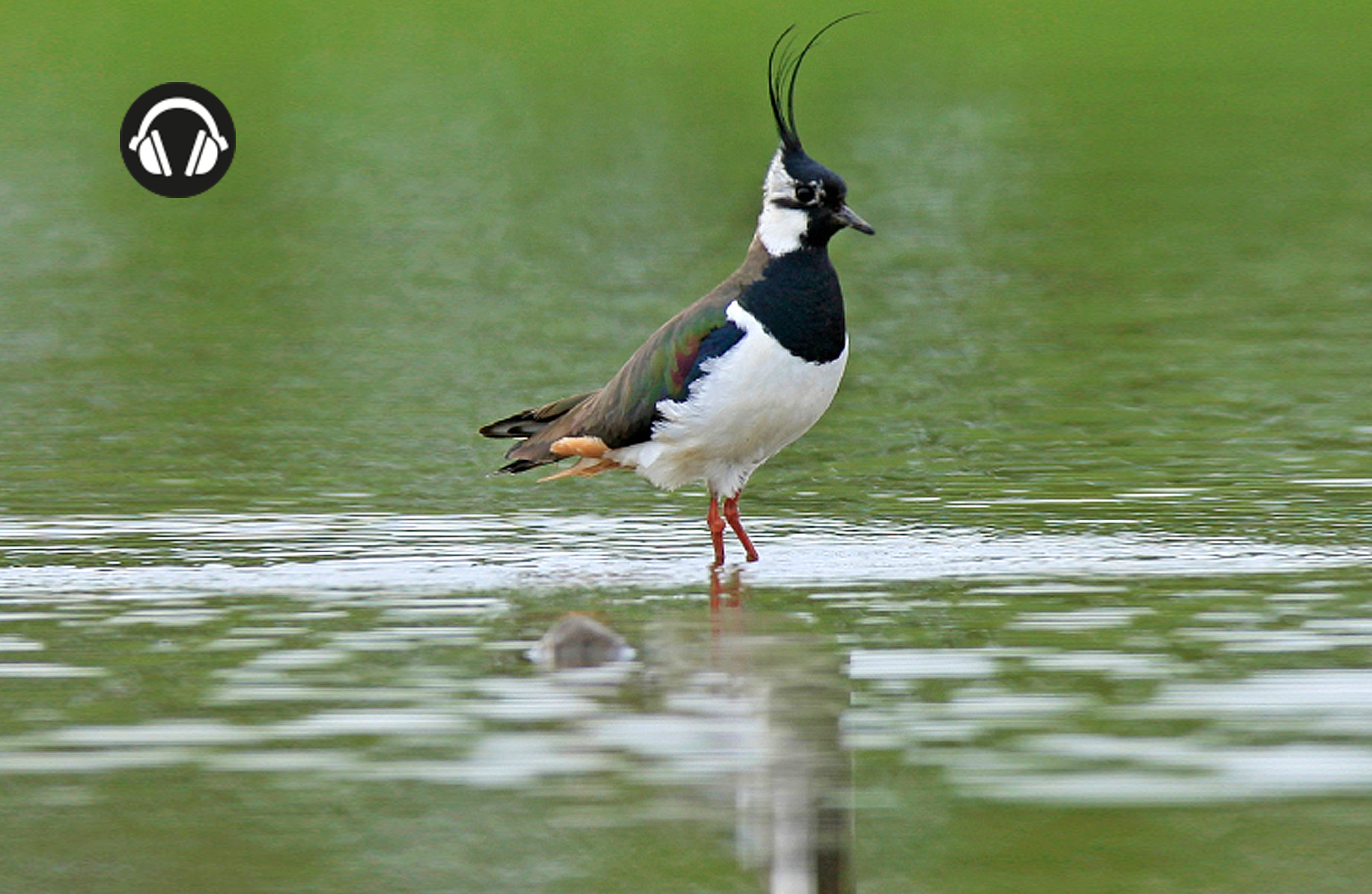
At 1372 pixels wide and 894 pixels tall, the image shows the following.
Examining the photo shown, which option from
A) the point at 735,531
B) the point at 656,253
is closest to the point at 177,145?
the point at 656,253

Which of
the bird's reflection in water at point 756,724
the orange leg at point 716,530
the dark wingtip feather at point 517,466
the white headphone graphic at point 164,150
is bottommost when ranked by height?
the bird's reflection in water at point 756,724

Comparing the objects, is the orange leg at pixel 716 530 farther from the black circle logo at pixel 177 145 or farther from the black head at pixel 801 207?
the black circle logo at pixel 177 145

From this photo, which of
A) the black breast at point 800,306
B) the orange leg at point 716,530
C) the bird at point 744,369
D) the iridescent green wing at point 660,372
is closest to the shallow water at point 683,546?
the orange leg at point 716,530

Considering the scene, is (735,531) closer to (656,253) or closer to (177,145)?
(656,253)

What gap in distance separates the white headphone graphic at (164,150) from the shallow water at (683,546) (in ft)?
1.60

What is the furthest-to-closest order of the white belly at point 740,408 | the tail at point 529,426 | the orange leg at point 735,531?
the tail at point 529,426, the orange leg at point 735,531, the white belly at point 740,408

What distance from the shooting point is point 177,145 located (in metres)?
34.1

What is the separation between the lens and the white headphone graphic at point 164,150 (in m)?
33.7

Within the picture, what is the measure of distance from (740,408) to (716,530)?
79 centimetres

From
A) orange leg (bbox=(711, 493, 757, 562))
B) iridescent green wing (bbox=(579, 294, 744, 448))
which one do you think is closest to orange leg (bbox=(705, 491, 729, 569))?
orange leg (bbox=(711, 493, 757, 562))

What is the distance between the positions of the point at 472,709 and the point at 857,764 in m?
1.70

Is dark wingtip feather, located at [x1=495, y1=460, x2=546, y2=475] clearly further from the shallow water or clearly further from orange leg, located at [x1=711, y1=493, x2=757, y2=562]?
orange leg, located at [x1=711, y1=493, x2=757, y2=562]

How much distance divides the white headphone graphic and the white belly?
2092 centimetres

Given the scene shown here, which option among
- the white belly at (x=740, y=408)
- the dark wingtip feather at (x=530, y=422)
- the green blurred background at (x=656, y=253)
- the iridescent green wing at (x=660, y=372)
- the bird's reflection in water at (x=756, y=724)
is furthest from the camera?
the green blurred background at (x=656, y=253)
